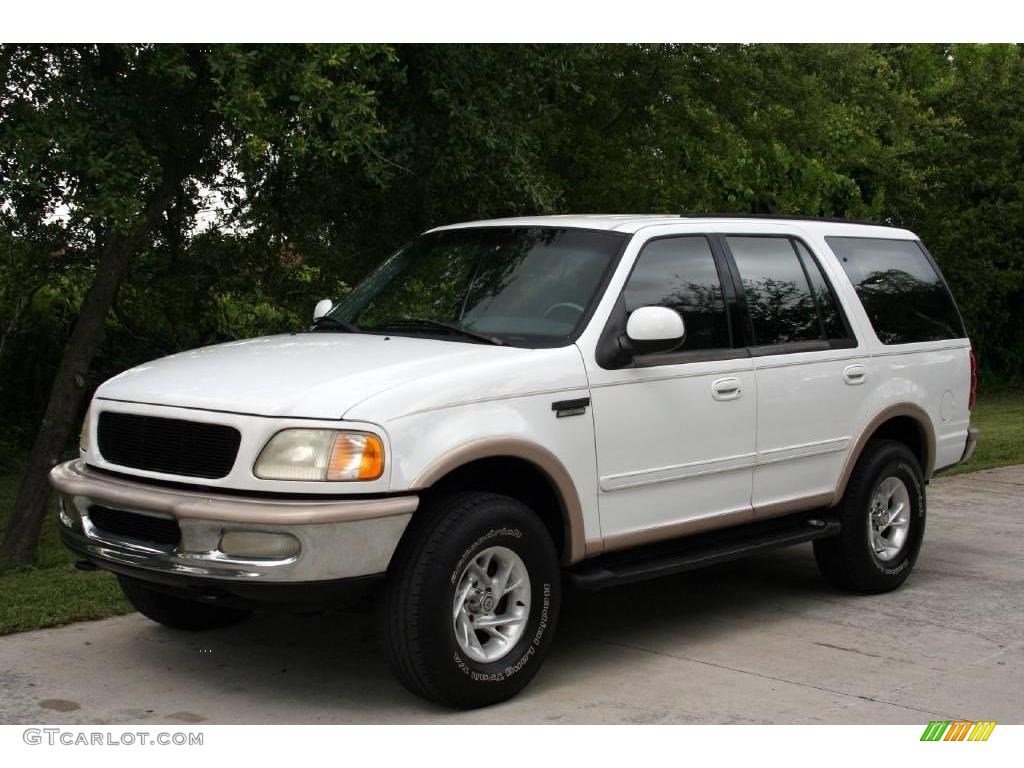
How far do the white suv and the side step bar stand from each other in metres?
0.02

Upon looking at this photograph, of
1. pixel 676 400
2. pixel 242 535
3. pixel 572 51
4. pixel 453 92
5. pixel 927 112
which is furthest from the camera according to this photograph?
pixel 927 112

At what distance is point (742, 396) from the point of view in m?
6.89

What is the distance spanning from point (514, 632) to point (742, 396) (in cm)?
179

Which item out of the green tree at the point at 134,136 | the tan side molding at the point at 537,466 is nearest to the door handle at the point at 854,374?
the tan side molding at the point at 537,466

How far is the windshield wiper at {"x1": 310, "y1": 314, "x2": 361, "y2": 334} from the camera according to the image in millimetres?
6871

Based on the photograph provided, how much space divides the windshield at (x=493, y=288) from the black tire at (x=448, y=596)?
2.86ft

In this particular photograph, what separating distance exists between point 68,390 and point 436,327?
594 centimetres

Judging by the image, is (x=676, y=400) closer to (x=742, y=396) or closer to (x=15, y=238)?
(x=742, y=396)

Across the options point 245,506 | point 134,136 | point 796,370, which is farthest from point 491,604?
point 134,136

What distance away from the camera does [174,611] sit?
6.80 metres

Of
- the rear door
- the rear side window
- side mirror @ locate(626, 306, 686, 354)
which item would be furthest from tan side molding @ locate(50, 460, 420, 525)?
the rear side window

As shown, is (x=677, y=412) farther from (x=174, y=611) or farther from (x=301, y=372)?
(x=174, y=611)

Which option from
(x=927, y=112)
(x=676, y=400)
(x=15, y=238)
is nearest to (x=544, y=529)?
(x=676, y=400)

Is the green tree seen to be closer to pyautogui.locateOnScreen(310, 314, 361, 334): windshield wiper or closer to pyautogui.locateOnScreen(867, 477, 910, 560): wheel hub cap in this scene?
pyautogui.locateOnScreen(310, 314, 361, 334): windshield wiper
